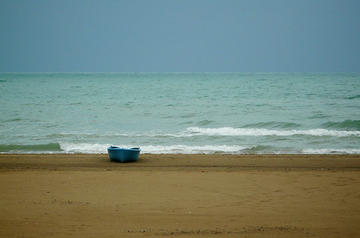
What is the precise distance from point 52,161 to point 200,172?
466cm

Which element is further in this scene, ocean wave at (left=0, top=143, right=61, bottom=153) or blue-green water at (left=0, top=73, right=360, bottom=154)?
blue-green water at (left=0, top=73, right=360, bottom=154)

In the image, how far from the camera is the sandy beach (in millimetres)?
6496

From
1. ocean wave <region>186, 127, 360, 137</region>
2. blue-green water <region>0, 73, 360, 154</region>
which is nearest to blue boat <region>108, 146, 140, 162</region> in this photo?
blue-green water <region>0, 73, 360, 154</region>

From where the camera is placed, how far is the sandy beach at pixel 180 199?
21.3 ft

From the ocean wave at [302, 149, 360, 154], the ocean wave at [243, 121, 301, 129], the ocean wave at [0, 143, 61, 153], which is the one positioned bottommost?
the ocean wave at [243, 121, 301, 129]

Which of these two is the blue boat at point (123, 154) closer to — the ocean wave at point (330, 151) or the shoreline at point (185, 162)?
the shoreline at point (185, 162)

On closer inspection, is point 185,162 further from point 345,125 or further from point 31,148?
point 345,125

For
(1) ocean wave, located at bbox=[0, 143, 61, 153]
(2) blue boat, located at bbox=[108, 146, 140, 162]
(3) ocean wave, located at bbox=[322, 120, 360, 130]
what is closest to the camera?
(2) blue boat, located at bbox=[108, 146, 140, 162]

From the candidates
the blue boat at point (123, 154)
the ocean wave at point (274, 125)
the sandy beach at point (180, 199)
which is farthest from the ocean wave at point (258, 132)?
the blue boat at point (123, 154)

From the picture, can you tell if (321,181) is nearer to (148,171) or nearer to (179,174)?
(179,174)

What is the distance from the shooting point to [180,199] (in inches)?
320

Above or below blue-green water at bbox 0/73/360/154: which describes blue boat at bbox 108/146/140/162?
above

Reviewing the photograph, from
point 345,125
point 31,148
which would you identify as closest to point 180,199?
point 31,148

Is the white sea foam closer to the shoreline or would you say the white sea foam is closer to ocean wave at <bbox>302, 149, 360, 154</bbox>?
the shoreline
